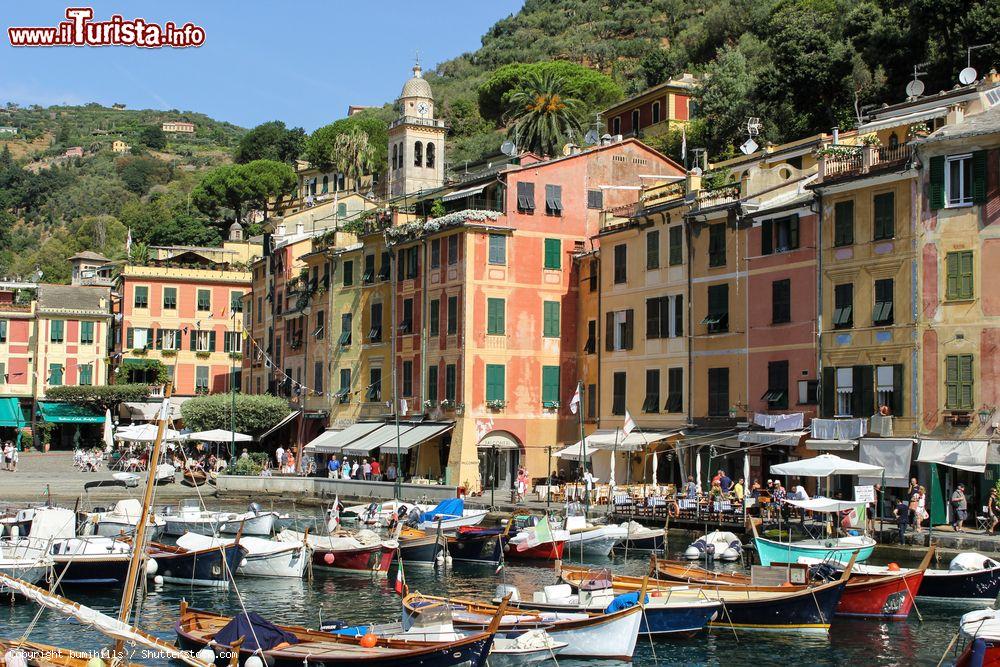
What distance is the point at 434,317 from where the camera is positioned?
64375 millimetres

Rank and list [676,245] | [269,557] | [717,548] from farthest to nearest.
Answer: [676,245], [717,548], [269,557]

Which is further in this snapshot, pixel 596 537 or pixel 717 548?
pixel 596 537

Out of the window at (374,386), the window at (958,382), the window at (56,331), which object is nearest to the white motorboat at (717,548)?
the window at (958,382)

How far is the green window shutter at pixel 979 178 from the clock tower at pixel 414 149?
Result: 67.3 meters

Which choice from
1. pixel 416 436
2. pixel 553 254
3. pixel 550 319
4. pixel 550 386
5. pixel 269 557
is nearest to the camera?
pixel 269 557

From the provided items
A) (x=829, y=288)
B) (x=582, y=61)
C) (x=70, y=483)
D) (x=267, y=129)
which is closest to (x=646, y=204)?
(x=829, y=288)

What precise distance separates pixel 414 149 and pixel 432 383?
47535 mm

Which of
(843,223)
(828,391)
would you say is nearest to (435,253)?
(843,223)

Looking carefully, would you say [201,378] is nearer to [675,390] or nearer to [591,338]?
[591,338]

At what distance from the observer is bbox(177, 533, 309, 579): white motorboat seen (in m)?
39.8

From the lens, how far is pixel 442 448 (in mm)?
64125

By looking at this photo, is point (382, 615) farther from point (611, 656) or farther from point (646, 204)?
point (646, 204)

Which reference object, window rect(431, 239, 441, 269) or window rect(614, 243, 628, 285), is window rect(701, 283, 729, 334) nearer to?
window rect(614, 243, 628, 285)

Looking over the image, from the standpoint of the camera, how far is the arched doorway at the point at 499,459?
2432 inches
